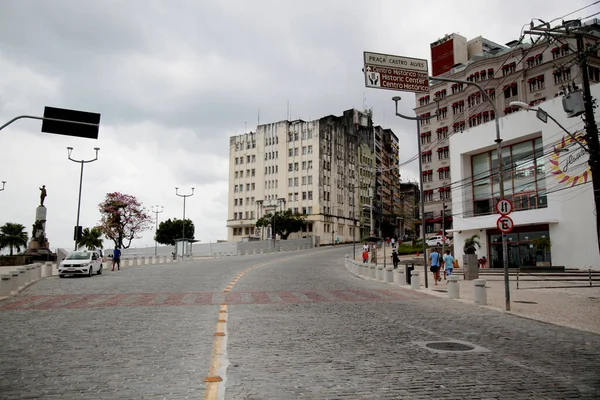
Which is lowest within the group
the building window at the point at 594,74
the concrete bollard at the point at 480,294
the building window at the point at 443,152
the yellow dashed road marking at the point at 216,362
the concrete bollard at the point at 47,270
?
the yellow dashed road marking at the point at 216,362

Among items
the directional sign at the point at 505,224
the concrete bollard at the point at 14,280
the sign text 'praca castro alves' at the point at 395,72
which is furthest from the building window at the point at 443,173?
the concrete bollard at the point at 14,280

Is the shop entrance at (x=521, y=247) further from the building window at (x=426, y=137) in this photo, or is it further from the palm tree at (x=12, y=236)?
the palm tree at (x=12, y=236)

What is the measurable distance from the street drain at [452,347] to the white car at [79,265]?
994 inches

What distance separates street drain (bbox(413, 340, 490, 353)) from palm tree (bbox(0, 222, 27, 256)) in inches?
3221

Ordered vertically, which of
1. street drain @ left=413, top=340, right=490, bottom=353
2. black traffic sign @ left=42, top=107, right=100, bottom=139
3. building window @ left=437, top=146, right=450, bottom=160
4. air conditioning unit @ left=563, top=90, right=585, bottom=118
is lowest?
street drain @ left=413, top=340, right=490, bottom=353

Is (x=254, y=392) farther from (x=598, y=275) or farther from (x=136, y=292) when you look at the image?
(x=598, y=275)

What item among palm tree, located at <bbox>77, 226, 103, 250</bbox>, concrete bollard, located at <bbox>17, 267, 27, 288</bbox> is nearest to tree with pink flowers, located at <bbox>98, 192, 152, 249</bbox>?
palm tree, located at <bbox>77, 226, 103, 250</bbox>

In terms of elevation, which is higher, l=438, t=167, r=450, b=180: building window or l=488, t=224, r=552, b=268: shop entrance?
l=438, t=167, r=450, b=180: building window

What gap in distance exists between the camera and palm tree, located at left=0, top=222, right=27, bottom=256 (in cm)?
7570

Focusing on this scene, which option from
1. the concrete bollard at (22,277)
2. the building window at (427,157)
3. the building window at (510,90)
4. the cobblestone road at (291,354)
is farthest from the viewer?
the building window at (427,157)

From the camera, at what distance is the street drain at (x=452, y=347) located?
761 centimetres

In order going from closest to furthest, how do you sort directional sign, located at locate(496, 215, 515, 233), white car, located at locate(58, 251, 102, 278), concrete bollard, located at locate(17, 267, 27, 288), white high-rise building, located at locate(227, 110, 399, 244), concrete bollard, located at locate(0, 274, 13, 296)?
directional sign, located at locate(496, 215, 515, 233), concrete bollard, located at locate(0, 274, 13, 296), concrete bollard, located at locate(17, 267, 27, 288), white car, located at locate(58, 251, 102, 278), white high-rise building, located at locate(227, 110, 399, 244)

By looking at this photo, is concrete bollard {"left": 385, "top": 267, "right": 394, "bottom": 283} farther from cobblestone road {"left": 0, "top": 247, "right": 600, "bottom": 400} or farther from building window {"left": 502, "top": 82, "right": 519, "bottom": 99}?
building window {"left": 502, "top": 82, "right": 519, "bottom": 99}

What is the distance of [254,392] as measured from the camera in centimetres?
516
